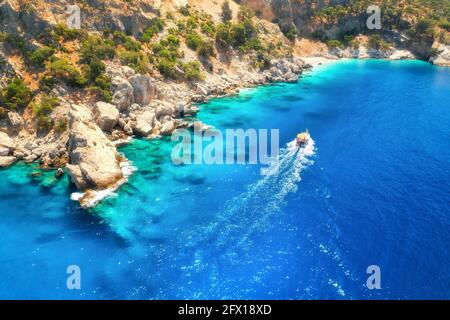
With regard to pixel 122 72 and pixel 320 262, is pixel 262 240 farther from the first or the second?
pixel 122 72

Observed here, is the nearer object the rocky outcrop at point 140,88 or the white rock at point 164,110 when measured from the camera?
the white rock at point 164,110

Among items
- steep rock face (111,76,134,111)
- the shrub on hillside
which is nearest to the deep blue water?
steep rock face (111,76,134,111)

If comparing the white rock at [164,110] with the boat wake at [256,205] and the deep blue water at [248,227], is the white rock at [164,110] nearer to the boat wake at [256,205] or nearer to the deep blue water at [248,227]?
the deep blue water at [248,227]

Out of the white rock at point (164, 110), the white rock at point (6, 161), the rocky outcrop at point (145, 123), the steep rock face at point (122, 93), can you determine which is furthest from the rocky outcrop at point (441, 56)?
the white rock at point (6, 161)

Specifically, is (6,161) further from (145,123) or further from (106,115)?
(145,123)

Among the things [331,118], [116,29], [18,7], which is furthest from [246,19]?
[18,7]

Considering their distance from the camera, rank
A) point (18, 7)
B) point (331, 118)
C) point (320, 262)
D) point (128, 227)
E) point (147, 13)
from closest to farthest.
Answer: point (320, 262) < point (128, 227) < point (18, 7) < point (331, 118) < point (147, 13)

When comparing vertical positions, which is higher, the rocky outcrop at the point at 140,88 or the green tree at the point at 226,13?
the green tree at the point at 226,13
